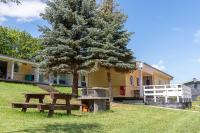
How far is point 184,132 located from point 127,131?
1956 millimetres

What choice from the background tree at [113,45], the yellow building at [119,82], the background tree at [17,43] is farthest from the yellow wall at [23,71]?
the background tree at [17,43]

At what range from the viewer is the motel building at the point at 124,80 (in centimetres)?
2750

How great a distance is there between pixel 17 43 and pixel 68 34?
4050cm

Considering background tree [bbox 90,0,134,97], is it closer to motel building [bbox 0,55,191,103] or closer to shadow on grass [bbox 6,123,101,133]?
motel building [bbox 0,55,191,103]

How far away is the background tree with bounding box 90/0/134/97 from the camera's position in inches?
1005

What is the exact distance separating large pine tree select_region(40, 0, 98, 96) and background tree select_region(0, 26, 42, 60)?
35.9 m

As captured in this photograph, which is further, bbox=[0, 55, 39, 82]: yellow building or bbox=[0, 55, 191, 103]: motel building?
bbox=[0, 55, 39, 82]: yellow building

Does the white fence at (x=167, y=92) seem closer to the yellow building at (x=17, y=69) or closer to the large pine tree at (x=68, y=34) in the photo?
the large pine tree at (x=68, y=34)

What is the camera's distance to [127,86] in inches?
1353

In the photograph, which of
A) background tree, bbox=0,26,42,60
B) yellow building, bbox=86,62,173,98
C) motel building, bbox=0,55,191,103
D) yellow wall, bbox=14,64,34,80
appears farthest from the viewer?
background tree, bbox=0,26,42,60

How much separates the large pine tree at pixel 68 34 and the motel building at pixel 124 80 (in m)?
2.42

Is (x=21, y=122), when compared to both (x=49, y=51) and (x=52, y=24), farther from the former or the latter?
(x=52, y=24)

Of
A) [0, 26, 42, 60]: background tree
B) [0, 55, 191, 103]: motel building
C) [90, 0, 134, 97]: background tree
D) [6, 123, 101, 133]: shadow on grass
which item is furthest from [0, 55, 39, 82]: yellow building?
[6, 123, 101, 133]: shadow on grass

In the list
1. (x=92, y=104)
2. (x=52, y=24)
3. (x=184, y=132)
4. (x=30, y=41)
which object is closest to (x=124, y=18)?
(x=52, y=24)
